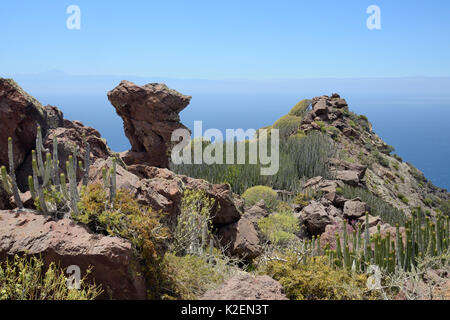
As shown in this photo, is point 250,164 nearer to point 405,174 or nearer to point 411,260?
point 411,260

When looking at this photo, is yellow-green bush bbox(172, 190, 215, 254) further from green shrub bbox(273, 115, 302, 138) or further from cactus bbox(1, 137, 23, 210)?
green shrub bbox(273, 115, 302, 138)

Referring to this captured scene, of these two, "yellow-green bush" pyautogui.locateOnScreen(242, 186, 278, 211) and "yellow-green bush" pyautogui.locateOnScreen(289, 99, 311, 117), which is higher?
"yellow-green bush" pyautogui.locateOnScreen(289, 99, 311, 117)

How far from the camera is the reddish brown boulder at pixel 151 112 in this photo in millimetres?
13188

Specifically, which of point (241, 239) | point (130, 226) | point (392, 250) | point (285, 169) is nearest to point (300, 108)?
point (285, 169)

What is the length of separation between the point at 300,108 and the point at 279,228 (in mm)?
15373

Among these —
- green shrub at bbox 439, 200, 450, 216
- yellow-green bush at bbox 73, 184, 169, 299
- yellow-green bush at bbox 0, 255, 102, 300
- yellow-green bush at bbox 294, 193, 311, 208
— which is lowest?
green shrub at bbox 439, 200, 450, 216

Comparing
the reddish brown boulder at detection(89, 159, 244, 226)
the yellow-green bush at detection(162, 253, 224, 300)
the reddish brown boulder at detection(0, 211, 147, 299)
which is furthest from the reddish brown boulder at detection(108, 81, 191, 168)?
the reddish brown boulder at detection(0, 211, 147, 299)

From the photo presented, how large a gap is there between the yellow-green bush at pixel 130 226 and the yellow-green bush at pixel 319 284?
1.31 meters

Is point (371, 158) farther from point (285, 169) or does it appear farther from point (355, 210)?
point (355, 210)

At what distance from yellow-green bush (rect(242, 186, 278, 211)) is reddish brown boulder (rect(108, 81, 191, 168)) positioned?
143 inches

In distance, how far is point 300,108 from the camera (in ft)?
75.8

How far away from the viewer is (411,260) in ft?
18.4

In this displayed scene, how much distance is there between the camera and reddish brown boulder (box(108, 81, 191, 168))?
13.2 m

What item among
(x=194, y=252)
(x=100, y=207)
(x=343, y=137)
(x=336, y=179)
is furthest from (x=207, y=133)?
(x=100, y=207)
